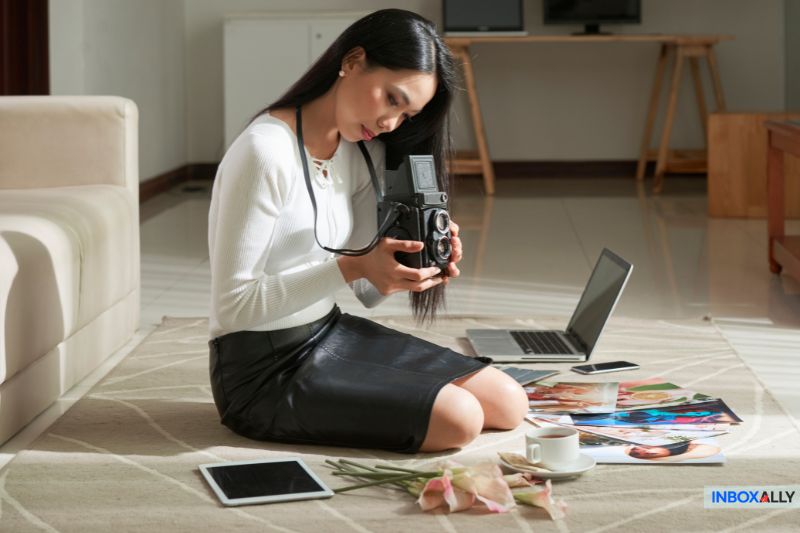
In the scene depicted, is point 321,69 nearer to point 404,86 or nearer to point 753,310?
point 404,86

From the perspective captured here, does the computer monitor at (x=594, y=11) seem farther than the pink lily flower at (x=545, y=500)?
Yes

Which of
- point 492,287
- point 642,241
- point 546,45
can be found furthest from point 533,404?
point 546,45

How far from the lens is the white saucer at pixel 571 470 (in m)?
1.88

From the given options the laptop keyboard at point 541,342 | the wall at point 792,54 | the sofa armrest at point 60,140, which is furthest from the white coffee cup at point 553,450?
the wall at point 792,54

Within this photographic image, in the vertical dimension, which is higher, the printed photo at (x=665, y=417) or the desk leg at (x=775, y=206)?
the desk leg at (x=775, y=206)

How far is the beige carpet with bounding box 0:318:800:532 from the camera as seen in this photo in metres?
1.74

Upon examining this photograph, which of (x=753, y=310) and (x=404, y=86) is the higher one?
(x=404, y=86)

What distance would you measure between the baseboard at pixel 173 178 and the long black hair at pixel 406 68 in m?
4.14

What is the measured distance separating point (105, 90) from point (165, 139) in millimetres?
1358

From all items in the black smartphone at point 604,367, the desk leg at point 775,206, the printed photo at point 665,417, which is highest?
the desk leg at point 775,206

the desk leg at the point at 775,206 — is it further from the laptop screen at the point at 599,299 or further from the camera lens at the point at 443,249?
the camera lens at the point at 443,249

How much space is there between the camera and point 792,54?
7.13 m

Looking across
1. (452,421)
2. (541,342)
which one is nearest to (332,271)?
(452,421)

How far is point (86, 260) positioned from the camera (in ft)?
8.55
